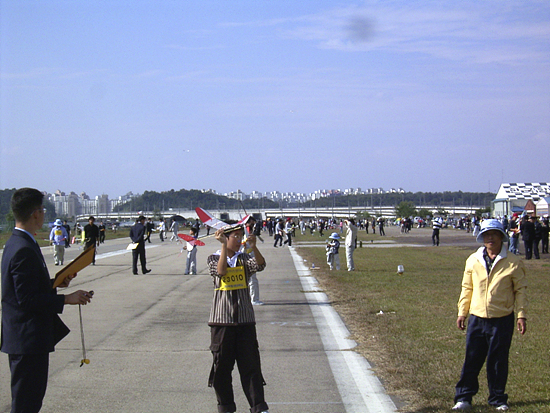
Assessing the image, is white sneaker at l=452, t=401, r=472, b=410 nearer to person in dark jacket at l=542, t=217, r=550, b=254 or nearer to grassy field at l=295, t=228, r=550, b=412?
grassy field at l=295, t=228, r=550, b=412

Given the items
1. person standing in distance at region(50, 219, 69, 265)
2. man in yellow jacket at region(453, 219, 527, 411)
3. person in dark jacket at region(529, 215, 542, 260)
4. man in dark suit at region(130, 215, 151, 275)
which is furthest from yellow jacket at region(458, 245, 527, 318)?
person in dark jacket at region(529, 215, 542, 260)

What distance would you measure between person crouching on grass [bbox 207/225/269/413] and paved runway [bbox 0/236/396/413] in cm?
54

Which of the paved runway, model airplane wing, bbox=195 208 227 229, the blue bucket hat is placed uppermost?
model airplane wing, bbox=195 208 227 229

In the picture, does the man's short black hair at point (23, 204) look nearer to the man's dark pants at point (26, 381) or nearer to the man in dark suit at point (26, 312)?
the man in dark suit at point (26, 312)

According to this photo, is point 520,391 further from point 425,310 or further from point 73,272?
point 425,310

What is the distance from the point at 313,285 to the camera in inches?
682

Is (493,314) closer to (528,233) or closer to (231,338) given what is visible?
(231,338)

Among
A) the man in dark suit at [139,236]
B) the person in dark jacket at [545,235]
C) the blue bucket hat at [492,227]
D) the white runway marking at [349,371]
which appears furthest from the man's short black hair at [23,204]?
the person in dark jacket at [545,235]

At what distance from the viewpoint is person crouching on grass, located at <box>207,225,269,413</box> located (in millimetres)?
5535

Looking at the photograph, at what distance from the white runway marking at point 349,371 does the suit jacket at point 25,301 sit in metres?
2.94

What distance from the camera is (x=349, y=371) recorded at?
7473 mm

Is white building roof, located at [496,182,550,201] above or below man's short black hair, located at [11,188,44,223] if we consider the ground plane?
above

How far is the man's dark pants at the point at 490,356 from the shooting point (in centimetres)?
575

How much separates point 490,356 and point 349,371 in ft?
6.80
